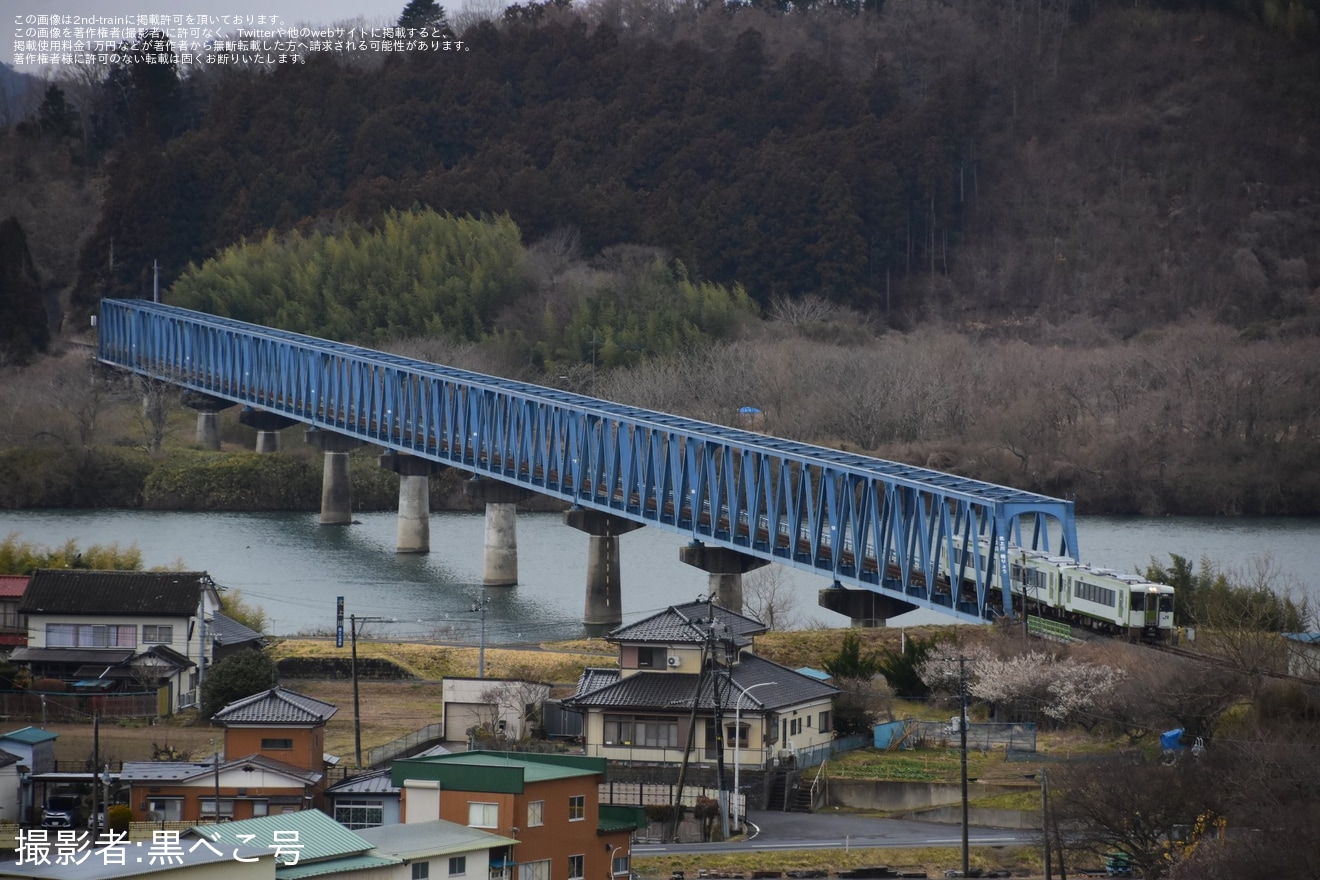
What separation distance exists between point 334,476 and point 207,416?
1488 centimetres

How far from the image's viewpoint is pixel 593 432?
69.3 metres

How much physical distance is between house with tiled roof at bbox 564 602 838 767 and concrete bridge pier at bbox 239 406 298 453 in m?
54.1

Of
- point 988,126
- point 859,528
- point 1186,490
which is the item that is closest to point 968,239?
point 988,126

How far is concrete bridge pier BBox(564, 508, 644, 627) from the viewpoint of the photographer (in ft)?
210

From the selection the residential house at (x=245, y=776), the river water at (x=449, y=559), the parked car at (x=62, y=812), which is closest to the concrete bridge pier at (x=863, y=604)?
the river water at (x=449, y=559)

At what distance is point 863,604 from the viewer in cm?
5406

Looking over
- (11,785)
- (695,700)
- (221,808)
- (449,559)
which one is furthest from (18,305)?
(221,808)

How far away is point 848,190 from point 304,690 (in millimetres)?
74310

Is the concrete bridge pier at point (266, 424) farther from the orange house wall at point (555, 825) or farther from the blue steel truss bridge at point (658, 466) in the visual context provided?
the orange house wall at point (555, 825)

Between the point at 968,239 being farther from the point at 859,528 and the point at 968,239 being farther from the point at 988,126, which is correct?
the point at 859,528

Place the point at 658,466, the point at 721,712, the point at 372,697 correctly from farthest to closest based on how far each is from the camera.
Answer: the point at 658,466 → the point at 372,697 → the point at 721,712

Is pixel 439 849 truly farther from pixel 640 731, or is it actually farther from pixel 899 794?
pixel 640 731

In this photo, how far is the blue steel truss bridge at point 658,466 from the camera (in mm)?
50938

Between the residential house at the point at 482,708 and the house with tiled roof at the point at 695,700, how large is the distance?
121cm
